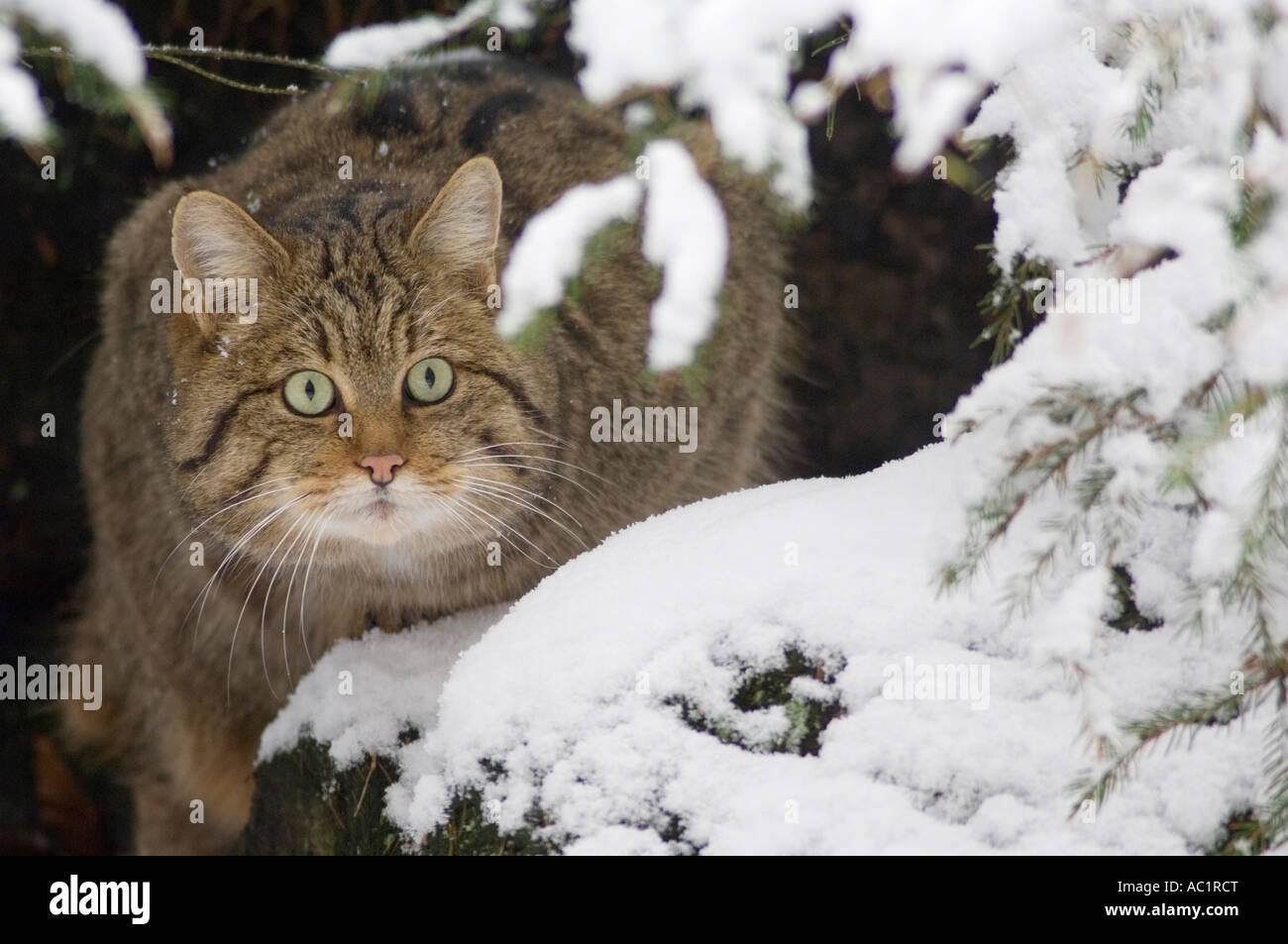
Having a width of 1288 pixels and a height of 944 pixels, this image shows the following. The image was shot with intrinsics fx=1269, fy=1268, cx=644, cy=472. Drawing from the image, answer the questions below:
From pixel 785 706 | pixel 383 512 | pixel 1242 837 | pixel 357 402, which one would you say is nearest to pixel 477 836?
pixel 785 706

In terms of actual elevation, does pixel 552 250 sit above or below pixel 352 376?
below

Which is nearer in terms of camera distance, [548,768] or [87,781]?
[548,768]

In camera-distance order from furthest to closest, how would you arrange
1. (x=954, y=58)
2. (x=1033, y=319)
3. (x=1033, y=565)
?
(x=1033, y=319) < (x=1033, y=565) < (x=954, y=58)

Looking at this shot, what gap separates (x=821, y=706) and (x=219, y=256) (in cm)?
157

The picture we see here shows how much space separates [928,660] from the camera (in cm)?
201

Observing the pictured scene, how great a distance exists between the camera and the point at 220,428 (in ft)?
9.05

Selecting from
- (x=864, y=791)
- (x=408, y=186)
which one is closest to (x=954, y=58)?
(x=864, y=791)

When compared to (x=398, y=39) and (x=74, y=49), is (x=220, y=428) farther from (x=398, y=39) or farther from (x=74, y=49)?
(x=74, y=49)

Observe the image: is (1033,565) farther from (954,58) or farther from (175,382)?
(175,382)

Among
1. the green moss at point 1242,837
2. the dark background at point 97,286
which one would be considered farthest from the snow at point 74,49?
the dark background at point 97,286

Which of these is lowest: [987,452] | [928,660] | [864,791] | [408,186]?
[864,791]

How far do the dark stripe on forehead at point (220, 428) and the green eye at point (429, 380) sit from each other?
293 millimetres

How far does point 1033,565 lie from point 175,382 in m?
1.90
